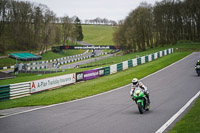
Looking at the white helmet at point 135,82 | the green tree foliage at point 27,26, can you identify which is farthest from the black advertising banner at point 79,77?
the green tree foliage at point 27,26

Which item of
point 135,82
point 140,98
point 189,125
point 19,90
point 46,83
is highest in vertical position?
point 135,82

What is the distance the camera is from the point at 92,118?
1210 centimetres

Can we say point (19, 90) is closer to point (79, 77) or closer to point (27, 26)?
point (79, 77)

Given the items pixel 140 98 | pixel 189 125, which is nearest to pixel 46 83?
pixel 140 98

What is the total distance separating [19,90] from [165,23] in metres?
67.7

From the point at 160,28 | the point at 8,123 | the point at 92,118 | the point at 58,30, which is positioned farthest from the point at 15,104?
the point at 58,30

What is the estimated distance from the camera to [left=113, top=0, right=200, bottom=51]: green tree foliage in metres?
76.5

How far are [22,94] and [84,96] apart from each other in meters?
5.73

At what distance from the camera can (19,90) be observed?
858 inches

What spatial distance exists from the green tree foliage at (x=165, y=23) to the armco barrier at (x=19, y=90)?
54120 millimetres

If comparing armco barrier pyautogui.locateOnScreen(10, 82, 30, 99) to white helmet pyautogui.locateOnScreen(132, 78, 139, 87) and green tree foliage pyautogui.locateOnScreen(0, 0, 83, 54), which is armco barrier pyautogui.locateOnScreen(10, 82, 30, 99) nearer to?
white helmet pyautogui.locateOnScreen(132, 78, 139, 87)

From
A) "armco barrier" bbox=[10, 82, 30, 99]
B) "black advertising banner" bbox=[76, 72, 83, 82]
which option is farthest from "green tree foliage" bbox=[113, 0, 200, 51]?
"armco barrier" bbox=[10, 82, 30, 99]

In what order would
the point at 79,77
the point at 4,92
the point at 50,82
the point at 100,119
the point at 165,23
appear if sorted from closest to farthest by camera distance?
the point at 100,119
the point at 4,92
the point at 50,82
the point at 79,77
the point at 165,23

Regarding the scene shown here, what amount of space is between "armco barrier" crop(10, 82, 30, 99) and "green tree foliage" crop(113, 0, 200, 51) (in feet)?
178
